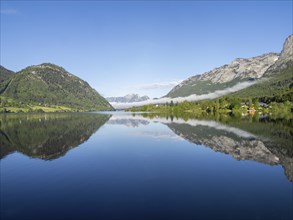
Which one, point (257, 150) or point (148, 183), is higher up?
point (148, 183)

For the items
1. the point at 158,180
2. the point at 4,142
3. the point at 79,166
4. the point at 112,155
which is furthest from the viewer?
the point at 4,142

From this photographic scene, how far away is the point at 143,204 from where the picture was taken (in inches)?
1021

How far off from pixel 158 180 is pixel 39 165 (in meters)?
20.8

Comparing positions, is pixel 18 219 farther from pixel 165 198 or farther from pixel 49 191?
pixel 165 198

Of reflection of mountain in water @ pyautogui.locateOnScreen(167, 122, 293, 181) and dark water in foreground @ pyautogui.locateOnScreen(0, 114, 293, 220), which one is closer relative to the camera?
dark water in foreground @ pyautogui.locateOnScreen(0, 114, 293, 220)

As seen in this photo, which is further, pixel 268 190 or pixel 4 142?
pixel 4 142

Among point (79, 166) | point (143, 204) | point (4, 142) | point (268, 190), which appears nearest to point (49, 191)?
point (143, 204)

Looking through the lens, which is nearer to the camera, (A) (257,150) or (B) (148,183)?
(B) (148,183)

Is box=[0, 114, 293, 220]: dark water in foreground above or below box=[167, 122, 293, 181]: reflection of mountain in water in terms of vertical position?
above

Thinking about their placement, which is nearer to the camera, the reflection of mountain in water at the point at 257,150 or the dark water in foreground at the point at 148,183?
the dark water in foreground at the point at 148,183

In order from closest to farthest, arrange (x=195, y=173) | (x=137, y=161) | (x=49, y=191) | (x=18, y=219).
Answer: (x=18, y=219), (x=49, y=191), (x=195, y=173), (x=137, y=161)

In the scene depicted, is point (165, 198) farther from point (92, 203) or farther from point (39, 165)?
point (39, 165)

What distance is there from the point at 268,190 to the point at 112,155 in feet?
102

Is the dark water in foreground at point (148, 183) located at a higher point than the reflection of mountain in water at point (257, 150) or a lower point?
higher
